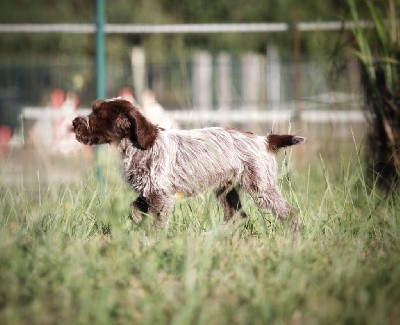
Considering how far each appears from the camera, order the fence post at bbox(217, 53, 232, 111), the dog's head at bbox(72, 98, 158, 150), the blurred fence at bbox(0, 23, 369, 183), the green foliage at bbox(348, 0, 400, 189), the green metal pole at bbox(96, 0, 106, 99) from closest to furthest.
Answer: the dog's head at bbox(72, 98, 158, 150), the green foliage at bbox(348, 0, 400, 189), the green metal pole at bbox(96, 0, 106, 99), the blurred fence at bbox(0, 23, 369, 183), the fence post at bbox(217, 53, 232, 111)

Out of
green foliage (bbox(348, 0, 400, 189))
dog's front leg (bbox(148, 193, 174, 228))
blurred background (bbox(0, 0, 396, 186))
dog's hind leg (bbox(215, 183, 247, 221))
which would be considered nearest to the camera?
dog's front leg (bbox(148, 193, 174, 228))

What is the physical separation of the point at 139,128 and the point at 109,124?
0.27 metres

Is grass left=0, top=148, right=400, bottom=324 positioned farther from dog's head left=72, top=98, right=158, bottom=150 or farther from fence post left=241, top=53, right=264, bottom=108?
fence post left=241, top=53, right=264, bottom=108

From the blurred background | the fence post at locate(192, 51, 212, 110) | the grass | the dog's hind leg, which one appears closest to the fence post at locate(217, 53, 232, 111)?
the blurred background

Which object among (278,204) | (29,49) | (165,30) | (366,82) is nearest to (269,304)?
(278,204)

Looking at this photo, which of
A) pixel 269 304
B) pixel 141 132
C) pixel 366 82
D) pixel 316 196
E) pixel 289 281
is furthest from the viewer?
pixel 366 82

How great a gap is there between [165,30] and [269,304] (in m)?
6.49

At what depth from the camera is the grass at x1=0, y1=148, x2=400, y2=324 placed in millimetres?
4059

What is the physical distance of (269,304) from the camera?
4160 millimetres

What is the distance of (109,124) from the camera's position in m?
6.31

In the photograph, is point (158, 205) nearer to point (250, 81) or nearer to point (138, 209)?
point (138, 209)

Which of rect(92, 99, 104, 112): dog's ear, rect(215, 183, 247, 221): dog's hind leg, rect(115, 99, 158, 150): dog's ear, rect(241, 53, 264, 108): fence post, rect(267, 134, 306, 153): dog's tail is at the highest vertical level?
rect(241, 53, 264, 108): fence post

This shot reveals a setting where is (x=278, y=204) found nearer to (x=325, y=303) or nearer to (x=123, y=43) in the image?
(x=325, y=303)

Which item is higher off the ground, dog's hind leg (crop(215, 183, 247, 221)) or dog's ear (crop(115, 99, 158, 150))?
dog's ear (crop(115, 99, 158, 150))
